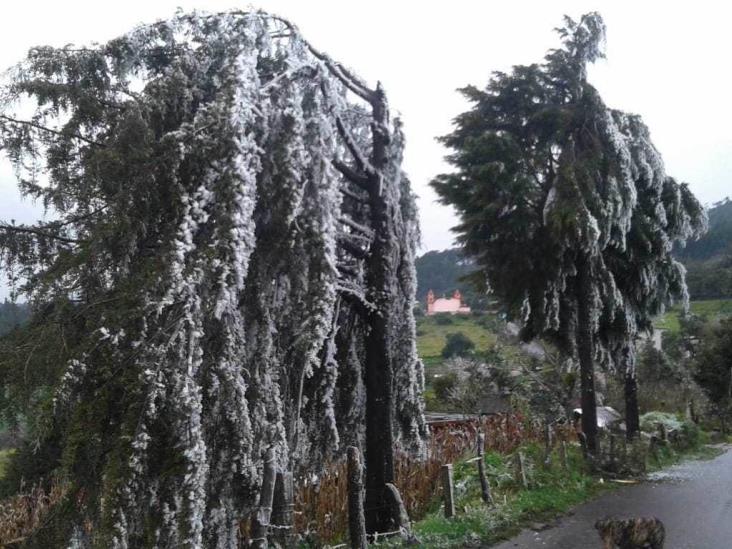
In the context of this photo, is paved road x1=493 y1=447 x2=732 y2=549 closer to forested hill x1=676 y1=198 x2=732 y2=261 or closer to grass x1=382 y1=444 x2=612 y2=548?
grass x1=382 y1=444 x2=612 y2=548

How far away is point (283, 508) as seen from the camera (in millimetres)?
6406

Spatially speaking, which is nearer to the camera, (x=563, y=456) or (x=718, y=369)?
(x=563, y=456)

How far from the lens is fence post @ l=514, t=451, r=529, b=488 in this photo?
1183 centimetres

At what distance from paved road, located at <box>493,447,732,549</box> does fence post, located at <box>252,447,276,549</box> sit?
3.93m

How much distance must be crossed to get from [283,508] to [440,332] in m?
73.6

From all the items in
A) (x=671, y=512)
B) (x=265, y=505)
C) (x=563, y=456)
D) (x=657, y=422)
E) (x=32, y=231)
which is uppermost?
(x=32, y=231)

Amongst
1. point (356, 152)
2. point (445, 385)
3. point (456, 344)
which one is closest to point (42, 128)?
point (356, 152)

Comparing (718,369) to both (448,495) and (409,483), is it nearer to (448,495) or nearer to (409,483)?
(409,483)

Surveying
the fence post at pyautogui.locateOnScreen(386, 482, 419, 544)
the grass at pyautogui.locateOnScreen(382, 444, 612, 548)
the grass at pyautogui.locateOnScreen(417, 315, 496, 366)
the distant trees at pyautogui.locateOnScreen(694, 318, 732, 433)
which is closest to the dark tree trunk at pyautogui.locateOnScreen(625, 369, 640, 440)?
the grass at pyautogui.locateOnScreen(382, 444, 612, 548)

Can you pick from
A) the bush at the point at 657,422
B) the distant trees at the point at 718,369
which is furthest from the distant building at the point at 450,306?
the bush at the point at 657,422

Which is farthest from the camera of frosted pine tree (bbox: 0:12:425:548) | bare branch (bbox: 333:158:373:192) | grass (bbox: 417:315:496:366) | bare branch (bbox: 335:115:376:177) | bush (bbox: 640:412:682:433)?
grass (bbox: 417:315:496:366)

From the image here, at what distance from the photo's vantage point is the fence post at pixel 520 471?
466 inches

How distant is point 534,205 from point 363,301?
28.4ft

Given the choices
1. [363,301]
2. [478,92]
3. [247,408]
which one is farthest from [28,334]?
[478,92]
